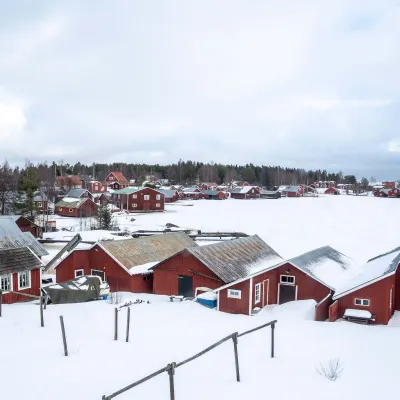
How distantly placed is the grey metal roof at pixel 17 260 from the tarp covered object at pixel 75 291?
177 cm

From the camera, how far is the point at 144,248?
2903 centimetres

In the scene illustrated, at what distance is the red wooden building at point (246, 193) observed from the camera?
115 meters

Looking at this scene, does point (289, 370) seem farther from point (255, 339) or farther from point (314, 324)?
point (314, 324)

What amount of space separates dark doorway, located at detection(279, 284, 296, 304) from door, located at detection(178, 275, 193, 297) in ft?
17.9

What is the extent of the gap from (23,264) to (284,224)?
43227 millimetres

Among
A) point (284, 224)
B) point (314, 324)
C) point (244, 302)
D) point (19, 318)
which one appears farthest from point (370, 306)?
point (284, 224)

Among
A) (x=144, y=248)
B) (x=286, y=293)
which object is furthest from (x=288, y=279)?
(x=144, y=248)

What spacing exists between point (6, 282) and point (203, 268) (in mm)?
10898

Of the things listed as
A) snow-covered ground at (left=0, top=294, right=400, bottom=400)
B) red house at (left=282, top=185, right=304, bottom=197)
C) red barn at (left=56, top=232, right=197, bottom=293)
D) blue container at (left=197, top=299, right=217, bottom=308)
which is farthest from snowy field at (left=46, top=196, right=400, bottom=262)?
red house at (left=282, top=185, right=304, bottom=197)

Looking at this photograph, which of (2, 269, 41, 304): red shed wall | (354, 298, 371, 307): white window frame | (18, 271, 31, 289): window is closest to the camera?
(354, 298, 371, 307): white window frame

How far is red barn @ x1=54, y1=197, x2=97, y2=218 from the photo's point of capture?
2529 inches

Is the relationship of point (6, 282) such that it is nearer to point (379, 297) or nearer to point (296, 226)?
point (379, 297)

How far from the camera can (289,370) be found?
10180mm

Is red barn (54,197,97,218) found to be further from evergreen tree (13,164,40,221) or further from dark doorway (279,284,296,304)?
dark doorway (279,284,296,304)
